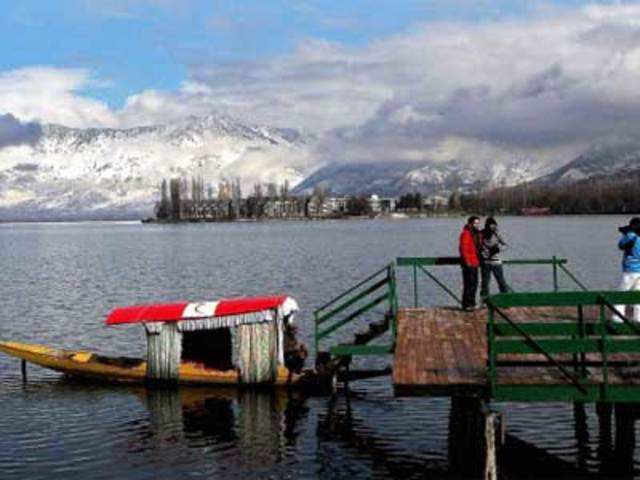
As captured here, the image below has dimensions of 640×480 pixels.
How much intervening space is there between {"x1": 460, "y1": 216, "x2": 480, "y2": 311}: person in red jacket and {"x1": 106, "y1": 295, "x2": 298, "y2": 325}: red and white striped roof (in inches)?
213

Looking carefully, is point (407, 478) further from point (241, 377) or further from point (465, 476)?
point (241, 377)

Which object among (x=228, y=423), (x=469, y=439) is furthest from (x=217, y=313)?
(x=469, y=439)

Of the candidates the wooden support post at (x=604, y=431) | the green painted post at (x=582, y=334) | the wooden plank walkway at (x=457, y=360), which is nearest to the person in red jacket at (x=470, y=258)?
the wooden plank walkway at (x=457, y=360)

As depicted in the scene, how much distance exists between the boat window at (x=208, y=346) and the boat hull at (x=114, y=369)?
1038 mm

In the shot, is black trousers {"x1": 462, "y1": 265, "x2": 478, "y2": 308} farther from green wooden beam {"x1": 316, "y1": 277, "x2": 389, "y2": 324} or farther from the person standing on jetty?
green wooden beam {"x1": 316, "y1": 277, "x2": 389, "y2": 324}

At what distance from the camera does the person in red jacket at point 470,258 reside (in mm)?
27250

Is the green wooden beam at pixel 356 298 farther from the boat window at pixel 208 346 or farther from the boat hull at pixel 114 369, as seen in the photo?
the boat window at pixel 208 346

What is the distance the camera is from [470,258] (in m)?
27.4

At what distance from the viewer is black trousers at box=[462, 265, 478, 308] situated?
88.8 ft

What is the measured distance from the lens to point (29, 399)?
96.8 feet

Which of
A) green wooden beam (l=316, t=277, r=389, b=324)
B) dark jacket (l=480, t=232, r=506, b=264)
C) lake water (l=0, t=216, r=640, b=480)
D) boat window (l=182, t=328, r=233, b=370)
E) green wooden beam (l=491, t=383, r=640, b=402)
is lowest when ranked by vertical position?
lake water (l=0, t=216, r=640, b=480)

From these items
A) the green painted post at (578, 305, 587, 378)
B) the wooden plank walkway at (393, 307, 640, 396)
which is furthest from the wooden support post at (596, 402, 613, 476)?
the green painted post at (578, 305, 587, 378)

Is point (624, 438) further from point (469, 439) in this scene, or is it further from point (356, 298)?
point (356, 298)

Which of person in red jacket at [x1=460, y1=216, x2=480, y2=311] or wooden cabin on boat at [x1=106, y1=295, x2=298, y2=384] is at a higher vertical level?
person in red jacket at [x1=460, y1=216, x2=480, y2=311]
